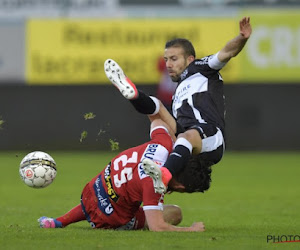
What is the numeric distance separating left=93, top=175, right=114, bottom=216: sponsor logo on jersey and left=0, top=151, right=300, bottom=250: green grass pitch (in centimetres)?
22

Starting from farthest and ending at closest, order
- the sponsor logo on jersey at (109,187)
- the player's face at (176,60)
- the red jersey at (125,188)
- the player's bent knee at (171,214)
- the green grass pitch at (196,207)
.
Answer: the player's face at (176,60)
the player's bent knee at (171,214)
the sponsor logo on jersey at (109,187)
the red jersey at (125,188)
the green grass pitch at (196,207)

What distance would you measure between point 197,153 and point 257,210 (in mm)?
2633

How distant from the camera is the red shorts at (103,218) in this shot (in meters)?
7.54

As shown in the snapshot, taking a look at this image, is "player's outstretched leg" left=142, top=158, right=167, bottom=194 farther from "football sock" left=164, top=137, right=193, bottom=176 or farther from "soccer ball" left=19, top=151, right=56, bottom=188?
"soccer ball" left=19, top=151, right=56, bottom=188

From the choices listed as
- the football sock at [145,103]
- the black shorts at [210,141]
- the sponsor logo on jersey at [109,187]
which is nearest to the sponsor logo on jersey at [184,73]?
the black shorts at [210,141]

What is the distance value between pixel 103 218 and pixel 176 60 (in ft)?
7.16

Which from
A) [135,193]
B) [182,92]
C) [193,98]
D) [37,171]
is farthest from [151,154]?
[182,92]

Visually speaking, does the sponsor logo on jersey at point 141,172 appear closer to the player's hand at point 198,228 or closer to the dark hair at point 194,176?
the dark hair at point 194,176

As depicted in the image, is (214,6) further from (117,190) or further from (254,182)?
(117,190)

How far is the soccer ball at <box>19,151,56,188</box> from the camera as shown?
7.82m

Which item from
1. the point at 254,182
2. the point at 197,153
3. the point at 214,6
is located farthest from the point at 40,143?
the point at 197,153

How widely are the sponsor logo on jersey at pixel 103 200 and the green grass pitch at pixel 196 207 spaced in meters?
0.22

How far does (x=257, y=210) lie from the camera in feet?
33.9

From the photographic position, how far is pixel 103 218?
755 cm
